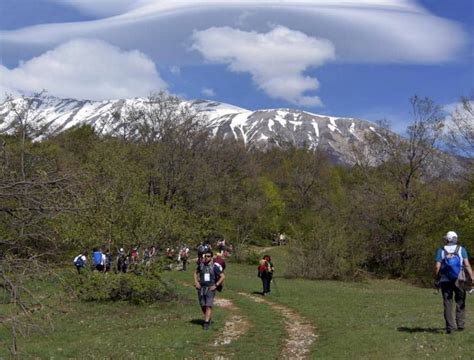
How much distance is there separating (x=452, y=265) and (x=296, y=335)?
481 centimetres

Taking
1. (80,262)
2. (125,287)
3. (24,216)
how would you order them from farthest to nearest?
1. (80,262)
2. (125,287)
3. (24,216)

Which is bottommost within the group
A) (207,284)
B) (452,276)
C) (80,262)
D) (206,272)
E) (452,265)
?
(207,284)

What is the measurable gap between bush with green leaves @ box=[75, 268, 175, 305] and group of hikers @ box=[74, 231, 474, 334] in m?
0.67

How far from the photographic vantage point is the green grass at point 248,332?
12.3m

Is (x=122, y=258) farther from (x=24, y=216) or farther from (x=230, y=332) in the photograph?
(x=24, y=216)

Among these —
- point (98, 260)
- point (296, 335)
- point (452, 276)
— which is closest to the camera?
point (452, 276)

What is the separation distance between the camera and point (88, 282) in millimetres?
22859

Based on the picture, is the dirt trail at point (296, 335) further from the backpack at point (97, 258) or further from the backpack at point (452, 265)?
the backpack at point (97, 258)

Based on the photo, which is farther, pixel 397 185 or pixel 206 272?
pixel 397 185

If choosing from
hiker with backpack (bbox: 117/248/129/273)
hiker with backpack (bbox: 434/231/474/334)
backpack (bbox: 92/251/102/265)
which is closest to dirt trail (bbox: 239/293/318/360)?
hiker with backpack (bbox: 434/231/474/334)

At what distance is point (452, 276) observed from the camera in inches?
500

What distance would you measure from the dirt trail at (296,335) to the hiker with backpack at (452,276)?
3295mm

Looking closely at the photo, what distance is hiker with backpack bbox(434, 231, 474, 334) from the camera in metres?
12.7

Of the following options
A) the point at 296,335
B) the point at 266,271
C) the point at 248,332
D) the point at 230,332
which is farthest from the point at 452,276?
the point at 266,271
